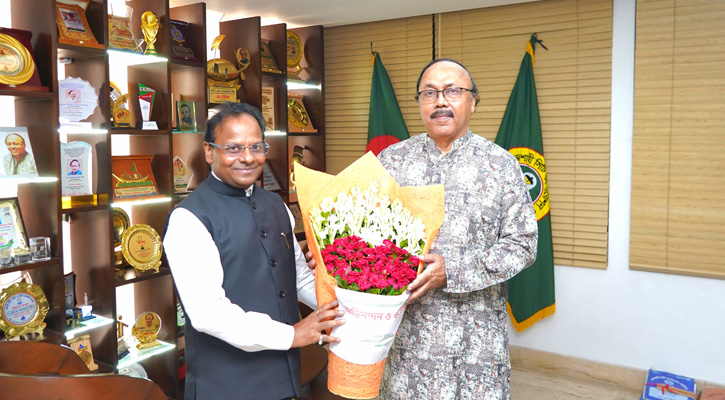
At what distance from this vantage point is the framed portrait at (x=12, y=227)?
8.79 ft

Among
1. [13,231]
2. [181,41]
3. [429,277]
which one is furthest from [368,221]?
[181,41]

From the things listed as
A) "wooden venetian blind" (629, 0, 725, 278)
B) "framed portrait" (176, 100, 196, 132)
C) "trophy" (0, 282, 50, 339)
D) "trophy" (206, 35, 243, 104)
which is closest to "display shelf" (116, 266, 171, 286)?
"trophy" (0, 282, 50, 339)

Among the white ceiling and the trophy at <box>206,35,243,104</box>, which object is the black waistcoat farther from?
the white ceiling

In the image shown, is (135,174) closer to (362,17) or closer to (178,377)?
(178,377)

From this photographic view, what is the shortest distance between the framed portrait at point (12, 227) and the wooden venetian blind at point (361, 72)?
258cm

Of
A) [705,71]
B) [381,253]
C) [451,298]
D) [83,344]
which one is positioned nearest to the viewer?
[381,253]

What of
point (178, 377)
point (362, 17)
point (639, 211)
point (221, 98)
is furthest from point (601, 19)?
point (178, 377)

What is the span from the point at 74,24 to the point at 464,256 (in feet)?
7.88

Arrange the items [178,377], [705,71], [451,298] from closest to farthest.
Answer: [451,298], [705,71], [178,377]

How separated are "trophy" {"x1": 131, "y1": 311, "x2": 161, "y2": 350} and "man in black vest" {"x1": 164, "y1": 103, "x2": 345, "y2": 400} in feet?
6.00

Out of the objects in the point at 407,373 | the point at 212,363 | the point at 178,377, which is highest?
the point at 212,363

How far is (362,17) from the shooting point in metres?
4.33

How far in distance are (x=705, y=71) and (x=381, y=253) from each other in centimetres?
281

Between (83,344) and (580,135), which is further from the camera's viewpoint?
(580,135)
